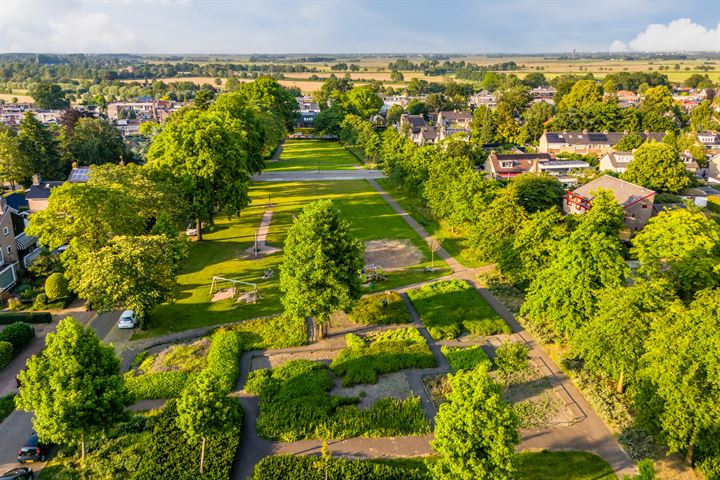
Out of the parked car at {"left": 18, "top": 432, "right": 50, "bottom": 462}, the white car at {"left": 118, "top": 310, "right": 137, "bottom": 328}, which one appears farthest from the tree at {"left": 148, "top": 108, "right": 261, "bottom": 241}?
the parked car at {"left": 18, "top": 432, "right": 50, "bottom": 462}

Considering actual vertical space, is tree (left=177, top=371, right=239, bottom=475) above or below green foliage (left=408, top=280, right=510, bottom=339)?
above

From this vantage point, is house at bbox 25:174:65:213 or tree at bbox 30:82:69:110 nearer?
house at bbox 25:174:65:213

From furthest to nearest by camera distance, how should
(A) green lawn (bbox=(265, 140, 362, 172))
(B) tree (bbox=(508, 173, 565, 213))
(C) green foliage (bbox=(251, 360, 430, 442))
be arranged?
1. (A) green lawn (bbox=(265, 140, 362, 172))
2. (B) tree (bbox=(508, 173, 565, 213))
3. (C) green foliage (bbox=(251, 360, 430, 442))

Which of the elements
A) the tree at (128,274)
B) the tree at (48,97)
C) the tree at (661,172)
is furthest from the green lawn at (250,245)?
the tree at (48,97)

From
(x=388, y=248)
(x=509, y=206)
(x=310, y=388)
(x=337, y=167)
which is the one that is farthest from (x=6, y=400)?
(x=337, y=167)

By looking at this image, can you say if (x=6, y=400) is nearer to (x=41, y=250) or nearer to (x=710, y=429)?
(x=41, y=250)

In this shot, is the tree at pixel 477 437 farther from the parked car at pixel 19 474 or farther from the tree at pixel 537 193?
the tree at pixel 537 193

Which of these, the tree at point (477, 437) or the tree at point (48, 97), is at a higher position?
the tree at point (48, 97)

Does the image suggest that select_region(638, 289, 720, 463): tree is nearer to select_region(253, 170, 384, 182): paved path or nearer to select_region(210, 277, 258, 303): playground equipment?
select_region(210, 277, 258, 303): playground equipment
